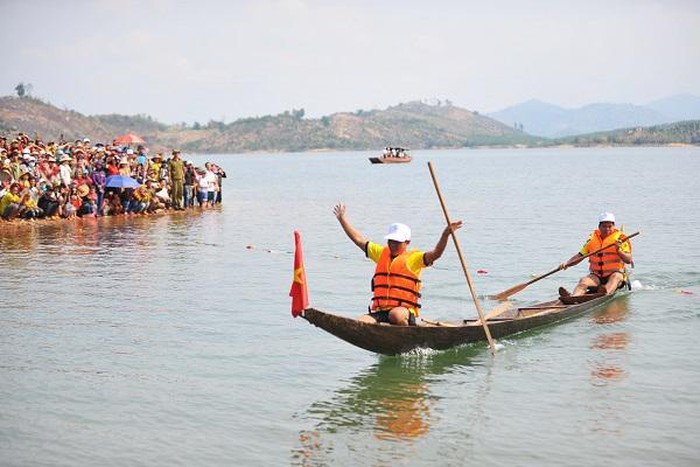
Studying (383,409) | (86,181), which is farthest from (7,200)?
(383,409)

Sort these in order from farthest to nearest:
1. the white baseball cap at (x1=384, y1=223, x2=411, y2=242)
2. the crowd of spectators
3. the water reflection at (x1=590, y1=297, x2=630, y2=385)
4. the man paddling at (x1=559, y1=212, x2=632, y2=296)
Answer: the crowd of spectators
the man paddling at (x1=559, y1=212, x2=632, y2=296)
the water reflection at (x1=590, y1=297, x2=630, y2=385)
the white baseball cap at (x1=384, y1=223, x2=411, y2=242)

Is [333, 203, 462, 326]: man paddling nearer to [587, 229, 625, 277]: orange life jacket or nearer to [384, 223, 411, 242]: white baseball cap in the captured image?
[384, 223, 411, 242]: white baseball cap

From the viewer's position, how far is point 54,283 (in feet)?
70.5

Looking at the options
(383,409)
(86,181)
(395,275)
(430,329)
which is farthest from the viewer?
(86,181)

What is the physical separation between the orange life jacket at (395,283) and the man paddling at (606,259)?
259 inches

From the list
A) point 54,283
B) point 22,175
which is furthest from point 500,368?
point 22,175

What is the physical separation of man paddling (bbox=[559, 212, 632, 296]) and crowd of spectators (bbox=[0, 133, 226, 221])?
17.7 metres

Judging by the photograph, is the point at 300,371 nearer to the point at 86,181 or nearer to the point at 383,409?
the point at 383,409

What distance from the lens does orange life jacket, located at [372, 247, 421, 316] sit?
13.9 m

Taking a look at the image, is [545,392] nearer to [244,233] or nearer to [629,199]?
[244,233]

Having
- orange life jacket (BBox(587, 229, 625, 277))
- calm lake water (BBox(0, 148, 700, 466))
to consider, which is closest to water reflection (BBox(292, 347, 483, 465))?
calm lake water (BBox(0, 148, 700, 466))

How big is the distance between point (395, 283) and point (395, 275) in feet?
0.44

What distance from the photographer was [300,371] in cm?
1443

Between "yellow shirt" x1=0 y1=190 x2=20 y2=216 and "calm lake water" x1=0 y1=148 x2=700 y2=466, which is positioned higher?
"yellow shirt" x1=0 y1=190 x2=20 y2=216
